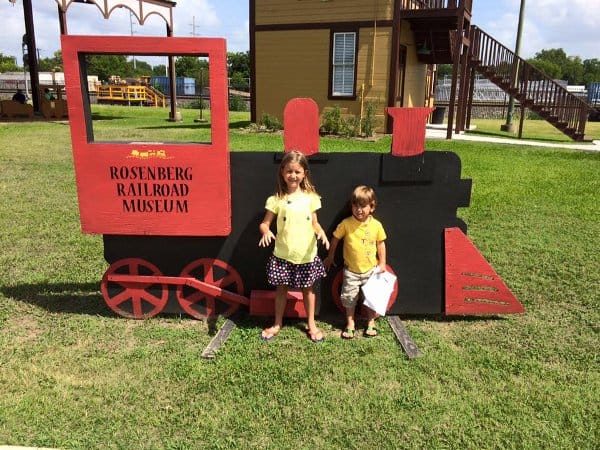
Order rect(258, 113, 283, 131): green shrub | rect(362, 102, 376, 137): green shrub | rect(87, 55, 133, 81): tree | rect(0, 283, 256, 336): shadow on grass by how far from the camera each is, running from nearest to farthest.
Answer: rect(0, 283, 256, 336): shadow on grass, rect(362, 102, 376, 137): green shrub, rect(258, 113, 283, 131): green shrub, rect(87, 55, 133, 81): tree

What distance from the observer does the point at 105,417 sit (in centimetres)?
259

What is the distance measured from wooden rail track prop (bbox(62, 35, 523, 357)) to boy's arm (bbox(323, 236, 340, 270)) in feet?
0.45

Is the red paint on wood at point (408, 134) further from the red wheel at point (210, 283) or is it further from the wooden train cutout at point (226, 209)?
the red wheel at point (210, 283)

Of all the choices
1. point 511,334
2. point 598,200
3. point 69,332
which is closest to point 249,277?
point 69,332

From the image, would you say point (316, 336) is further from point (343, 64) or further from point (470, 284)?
point (343, 64)

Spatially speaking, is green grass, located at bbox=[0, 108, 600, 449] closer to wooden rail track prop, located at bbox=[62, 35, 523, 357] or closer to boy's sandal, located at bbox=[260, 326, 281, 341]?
boy's sandal, located at bbox=[260, 326, 281, 341]

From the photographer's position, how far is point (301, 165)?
10.6 ft

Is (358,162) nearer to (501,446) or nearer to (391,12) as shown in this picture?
(501,446)

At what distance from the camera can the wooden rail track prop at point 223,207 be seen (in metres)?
3.29

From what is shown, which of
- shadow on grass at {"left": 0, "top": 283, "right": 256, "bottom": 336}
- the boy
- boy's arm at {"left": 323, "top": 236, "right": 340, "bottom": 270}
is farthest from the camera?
shadow on grass at {"left": 0, "top": 283, "right": 256, "bottom": 336}

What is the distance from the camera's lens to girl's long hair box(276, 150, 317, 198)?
10.6ft

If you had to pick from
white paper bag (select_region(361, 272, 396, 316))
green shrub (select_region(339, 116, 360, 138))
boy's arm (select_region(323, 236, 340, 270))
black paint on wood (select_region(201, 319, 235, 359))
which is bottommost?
black paint on wood (select_region(201, 319, 235, 359))

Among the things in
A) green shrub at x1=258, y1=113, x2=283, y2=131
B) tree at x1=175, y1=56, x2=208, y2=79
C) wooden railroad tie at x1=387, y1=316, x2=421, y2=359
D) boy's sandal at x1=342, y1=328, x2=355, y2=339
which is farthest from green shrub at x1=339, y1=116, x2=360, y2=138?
tree at x1=175, y1=56, x2=208, y2=79

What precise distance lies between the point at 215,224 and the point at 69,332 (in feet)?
4.19
